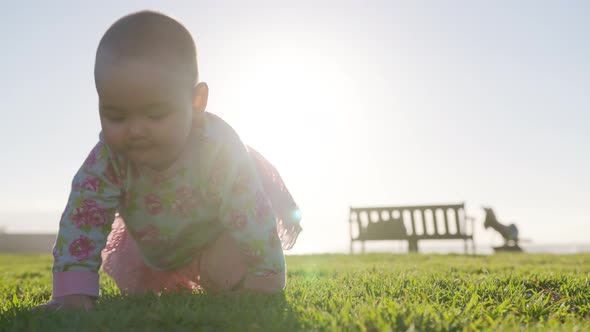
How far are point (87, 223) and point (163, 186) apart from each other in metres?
0.37

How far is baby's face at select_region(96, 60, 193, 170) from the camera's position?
1896mm

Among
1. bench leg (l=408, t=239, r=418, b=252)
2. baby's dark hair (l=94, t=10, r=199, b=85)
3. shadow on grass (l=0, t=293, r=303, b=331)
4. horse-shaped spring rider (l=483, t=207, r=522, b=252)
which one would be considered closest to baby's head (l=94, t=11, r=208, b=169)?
baby's dark hair (l=94, t=10, r=199, b=85)

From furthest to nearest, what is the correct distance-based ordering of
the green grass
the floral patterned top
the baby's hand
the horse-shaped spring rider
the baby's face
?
the horse-shaped spring rider
the floral patterned top
the baby's hand
the baby's face
the green grass

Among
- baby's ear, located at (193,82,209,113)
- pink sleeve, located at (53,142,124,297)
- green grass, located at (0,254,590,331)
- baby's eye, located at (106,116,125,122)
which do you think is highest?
baby's ear, located at (193,82,209,113)

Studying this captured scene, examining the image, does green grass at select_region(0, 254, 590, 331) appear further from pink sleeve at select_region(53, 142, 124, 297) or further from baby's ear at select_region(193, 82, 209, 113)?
baby's ear at select_region(193, 82, 209, 113)

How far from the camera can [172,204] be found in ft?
7.89

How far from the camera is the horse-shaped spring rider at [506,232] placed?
512 inches

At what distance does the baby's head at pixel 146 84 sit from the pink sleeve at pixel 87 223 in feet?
0.91

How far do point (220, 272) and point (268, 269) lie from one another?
344 mm

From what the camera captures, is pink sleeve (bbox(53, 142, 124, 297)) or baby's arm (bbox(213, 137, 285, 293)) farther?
baby's arm (bbox(213, 137, 285, 293))

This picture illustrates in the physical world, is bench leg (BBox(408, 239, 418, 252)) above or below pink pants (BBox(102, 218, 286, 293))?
below

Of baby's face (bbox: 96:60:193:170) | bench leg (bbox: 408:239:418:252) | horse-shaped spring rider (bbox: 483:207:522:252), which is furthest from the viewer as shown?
horse-shaped spring rider (bbox: 483:207:522:252)

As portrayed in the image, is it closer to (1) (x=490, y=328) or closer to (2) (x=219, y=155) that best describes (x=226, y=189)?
(2) (x=219, y=155)

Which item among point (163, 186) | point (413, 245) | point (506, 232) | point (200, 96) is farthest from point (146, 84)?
point (506, 232)
